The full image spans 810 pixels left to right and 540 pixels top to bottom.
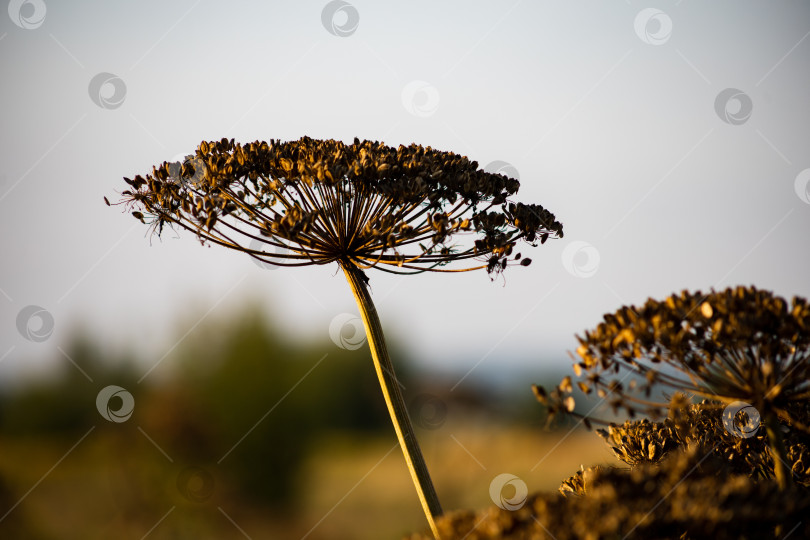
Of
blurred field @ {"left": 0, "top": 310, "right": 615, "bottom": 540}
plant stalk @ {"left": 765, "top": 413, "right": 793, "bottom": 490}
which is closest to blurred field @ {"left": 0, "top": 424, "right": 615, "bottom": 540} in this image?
blurred field @ {"left": 0, "top": 310, "right": 615, "bottom": 540}

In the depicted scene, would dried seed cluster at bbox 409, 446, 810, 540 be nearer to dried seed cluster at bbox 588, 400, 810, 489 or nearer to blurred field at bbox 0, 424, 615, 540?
dried seed cluster at bbox 588, 400, 810, 489

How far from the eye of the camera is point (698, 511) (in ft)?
13.4

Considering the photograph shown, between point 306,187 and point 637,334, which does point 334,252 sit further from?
point 637,334

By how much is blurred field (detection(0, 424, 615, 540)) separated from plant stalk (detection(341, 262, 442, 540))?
105 feet

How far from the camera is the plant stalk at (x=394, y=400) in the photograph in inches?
244

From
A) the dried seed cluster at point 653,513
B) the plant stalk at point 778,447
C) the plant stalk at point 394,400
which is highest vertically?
the plant stalk at point 778,447

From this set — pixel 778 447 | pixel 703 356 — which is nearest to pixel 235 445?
pixel 778 447

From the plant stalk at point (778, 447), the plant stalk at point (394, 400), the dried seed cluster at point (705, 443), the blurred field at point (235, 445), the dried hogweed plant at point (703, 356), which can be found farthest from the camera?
the blurred field at point (235, 445)

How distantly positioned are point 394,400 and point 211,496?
42233mm

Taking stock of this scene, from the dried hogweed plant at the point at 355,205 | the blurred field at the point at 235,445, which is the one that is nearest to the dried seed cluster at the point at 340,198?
the dried hogweed plant at the point at 355,205

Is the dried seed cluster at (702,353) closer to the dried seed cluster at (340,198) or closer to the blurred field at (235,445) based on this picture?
the dried seed cluster at (340,198)

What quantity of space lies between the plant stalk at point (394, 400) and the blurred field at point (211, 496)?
105 ft

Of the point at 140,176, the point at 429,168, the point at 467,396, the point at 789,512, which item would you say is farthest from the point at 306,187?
the point at 467,396

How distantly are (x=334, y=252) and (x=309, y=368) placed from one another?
4521 cm
